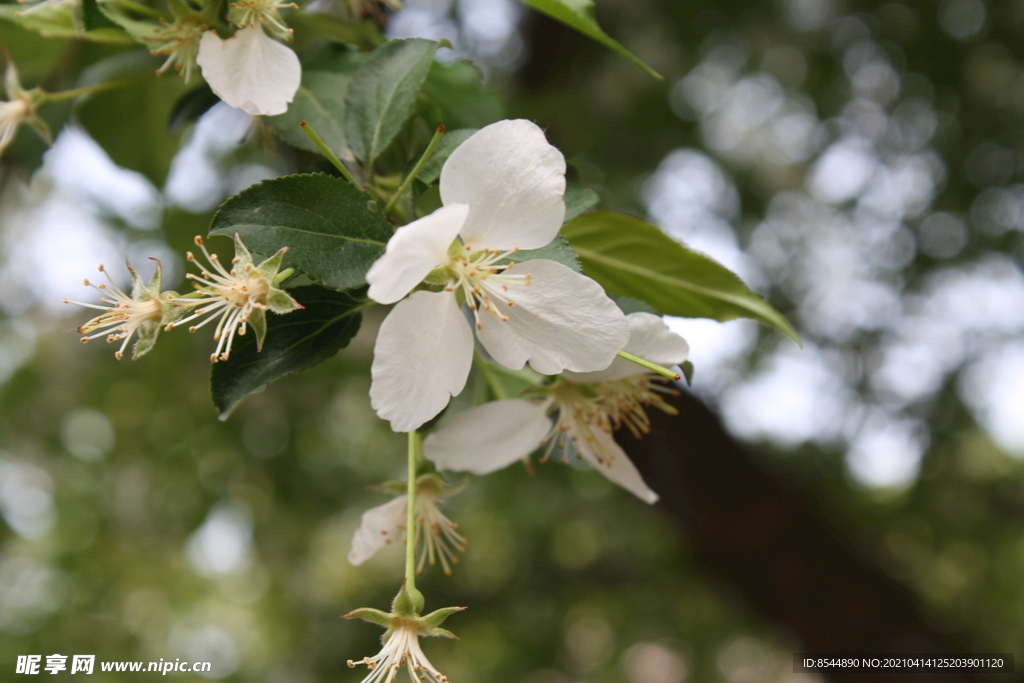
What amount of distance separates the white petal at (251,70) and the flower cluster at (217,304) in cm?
11

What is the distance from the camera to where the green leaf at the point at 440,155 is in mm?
439

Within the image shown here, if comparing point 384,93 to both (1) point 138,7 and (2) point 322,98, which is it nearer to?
(2) point 322,98

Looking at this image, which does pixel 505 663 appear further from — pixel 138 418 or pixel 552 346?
pixel 552 346

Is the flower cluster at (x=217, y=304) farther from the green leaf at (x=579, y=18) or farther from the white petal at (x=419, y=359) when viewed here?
the green leaf at (x=579, y=18)

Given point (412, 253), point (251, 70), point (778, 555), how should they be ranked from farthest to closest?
point (778, 555)
point (251, 70)
point (412, 253)


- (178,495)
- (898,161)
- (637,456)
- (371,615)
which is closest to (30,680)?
(178,495)

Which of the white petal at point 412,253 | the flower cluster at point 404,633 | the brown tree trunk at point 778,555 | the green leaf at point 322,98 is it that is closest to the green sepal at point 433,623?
the flower cluster at point 404,633

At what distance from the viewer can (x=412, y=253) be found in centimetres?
37

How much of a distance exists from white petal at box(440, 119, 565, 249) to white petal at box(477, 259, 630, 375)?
0.09ft

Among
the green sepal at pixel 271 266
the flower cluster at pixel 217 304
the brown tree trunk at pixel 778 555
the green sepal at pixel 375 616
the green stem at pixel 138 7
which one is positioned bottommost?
the brown tree trunk at pixel 778 555

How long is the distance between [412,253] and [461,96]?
318 millimetres

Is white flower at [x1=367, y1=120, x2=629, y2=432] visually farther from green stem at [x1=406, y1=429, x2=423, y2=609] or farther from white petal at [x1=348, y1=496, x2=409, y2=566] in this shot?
white petal at [x1=348, y1=496, x2=409, y2=566]

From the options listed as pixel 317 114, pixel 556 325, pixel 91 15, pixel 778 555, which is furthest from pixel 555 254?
pixel 778 555

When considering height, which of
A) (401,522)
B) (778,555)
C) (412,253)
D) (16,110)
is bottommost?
(778,555)
